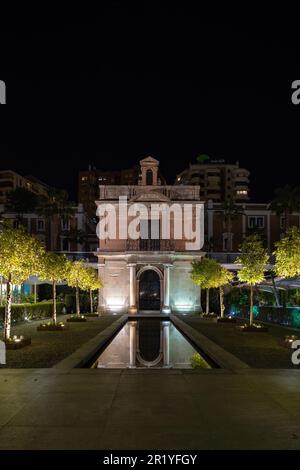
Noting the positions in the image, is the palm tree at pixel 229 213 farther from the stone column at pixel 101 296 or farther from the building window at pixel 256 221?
the stone column at pixel 101 296

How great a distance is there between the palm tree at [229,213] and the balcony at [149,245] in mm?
19686

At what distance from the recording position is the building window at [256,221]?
232 feet

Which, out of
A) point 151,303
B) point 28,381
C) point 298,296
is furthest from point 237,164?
point 28,381

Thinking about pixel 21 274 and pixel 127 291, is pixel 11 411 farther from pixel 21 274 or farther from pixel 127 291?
pixel 127 291

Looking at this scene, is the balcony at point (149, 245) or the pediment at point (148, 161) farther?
the pediment at point (148, 161)

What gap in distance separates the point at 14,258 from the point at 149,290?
38.6m

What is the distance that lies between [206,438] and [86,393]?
397 cm

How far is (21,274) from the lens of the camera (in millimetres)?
21281

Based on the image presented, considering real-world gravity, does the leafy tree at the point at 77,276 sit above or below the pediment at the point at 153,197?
below

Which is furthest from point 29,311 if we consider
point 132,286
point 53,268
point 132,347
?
point 132,347

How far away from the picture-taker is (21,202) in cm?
7756

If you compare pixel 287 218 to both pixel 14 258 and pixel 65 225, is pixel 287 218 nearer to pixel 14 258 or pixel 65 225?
pixel 65 225
